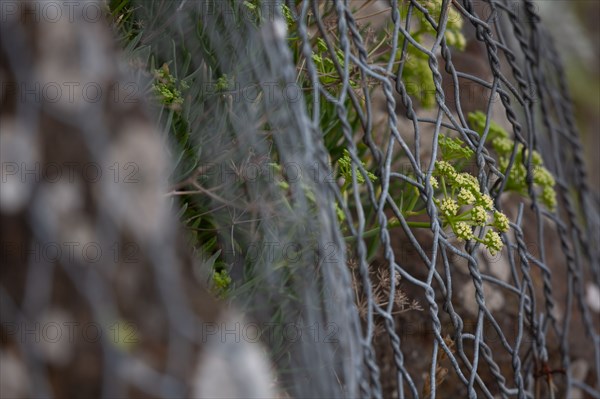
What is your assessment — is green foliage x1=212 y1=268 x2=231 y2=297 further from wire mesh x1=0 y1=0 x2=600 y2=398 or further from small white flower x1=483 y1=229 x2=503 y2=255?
small white flower x1=483 y1=229 x2=503 y2=255

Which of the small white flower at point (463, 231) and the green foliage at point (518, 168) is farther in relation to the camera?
the green foliage at point (518, 168)

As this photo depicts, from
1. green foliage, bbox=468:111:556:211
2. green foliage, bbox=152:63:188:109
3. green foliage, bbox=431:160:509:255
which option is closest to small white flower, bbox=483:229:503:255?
green foliage, bbox=431:160:509:255

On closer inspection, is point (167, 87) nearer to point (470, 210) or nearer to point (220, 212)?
point (220, 212)

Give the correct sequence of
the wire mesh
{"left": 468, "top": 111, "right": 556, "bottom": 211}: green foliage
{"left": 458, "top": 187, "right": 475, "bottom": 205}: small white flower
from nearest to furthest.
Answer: the wire mesh → {"left": 458, "top": 187, "right": 475, "bottom": 205}: small white flower → {"left": 468, "top": 111, "right": 556, "bottom": 211}: green foliage

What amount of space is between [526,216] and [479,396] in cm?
74

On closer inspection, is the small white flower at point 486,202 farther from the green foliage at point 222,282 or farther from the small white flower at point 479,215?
the green foliage at point 222,282

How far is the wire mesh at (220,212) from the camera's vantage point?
0.64 metres

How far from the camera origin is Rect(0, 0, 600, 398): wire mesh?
25.3 inches

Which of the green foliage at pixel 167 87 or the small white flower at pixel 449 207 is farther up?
the green foliage at pixel 167 87

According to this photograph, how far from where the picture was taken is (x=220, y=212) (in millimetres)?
1350

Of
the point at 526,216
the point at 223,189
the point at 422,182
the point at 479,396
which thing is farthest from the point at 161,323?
the point at 526,216


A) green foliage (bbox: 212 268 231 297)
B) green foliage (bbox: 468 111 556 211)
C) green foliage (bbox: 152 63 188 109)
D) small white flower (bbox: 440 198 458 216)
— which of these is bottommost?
green foliage (bbox: 212 268 231 297)

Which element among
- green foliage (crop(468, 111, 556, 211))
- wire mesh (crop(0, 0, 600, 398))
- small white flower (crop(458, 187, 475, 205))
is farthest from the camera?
green foliage (crop(468, 111, 556, 211))

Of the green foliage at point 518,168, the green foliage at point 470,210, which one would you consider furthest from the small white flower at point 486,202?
the green foliage at point 518,168
